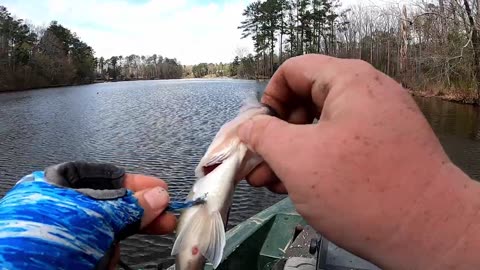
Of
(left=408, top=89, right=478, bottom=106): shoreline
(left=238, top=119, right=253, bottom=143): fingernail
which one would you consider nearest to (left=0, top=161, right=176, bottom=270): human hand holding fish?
(left=238, top=119, right=253, bottom=143): fingernail

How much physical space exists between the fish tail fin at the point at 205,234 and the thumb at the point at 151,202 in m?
0.27

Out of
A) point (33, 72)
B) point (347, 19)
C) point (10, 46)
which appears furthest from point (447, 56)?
point (10, 46)

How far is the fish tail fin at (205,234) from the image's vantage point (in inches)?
76.5

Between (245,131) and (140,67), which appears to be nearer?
(245,131)

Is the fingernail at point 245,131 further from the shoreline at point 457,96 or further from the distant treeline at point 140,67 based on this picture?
the distant treeline at point 140,67

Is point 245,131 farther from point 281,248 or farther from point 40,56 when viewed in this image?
point 40,56

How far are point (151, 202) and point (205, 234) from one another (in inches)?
14.6

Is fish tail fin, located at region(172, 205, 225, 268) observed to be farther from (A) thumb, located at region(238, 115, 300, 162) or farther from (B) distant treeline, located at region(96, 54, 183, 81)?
(B) distant treeline, located at region(96, 54, 183, 81)

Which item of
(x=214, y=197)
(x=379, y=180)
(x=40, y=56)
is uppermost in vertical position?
(x=40, y=56)

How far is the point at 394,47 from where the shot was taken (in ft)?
193

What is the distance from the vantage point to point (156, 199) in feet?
5.67

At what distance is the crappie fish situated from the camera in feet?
6.38

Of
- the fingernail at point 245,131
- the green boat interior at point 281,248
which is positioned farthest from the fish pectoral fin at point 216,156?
the green boat interior at point 281,248

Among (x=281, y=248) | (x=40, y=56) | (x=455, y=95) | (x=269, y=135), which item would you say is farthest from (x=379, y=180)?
(x=40, y=56)
